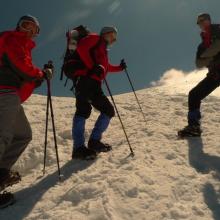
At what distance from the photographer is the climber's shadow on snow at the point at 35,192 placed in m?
6.29

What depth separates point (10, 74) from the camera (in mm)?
6898

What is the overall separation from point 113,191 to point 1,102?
2476 millimetres

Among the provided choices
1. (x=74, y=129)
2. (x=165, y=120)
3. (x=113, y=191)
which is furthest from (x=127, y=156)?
(x=165, y=120)

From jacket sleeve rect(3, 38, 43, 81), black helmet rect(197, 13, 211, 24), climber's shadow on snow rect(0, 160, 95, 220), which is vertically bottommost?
climber's shadow on snow rect(0, 160, 95, 220)

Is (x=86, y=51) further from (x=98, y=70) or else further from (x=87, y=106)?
(x=87, y=106)

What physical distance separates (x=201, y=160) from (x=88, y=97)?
287cm

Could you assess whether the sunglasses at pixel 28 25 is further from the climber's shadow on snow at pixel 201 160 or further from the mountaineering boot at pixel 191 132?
the mountaineering boot at pixel 191 132

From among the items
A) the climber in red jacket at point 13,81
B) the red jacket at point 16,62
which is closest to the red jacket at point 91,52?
the climber in red jacket at point 13,81

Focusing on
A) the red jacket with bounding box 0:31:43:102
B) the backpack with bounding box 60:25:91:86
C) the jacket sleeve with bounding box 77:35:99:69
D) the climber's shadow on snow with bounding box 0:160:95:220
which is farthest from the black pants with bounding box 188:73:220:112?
the red jacket with bounding box 0:31:43:102

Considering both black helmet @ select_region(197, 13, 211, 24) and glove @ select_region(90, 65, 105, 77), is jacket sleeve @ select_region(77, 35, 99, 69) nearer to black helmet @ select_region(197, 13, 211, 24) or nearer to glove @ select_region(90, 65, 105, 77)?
glove @ select_region(90, 65, 105, 77)

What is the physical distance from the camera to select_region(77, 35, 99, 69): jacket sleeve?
8.65m

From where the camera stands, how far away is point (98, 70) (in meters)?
8.62

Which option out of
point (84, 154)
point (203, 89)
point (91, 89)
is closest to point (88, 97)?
Answer: point (91, 89)

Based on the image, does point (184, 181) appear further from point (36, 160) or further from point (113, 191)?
point (36, 160)
